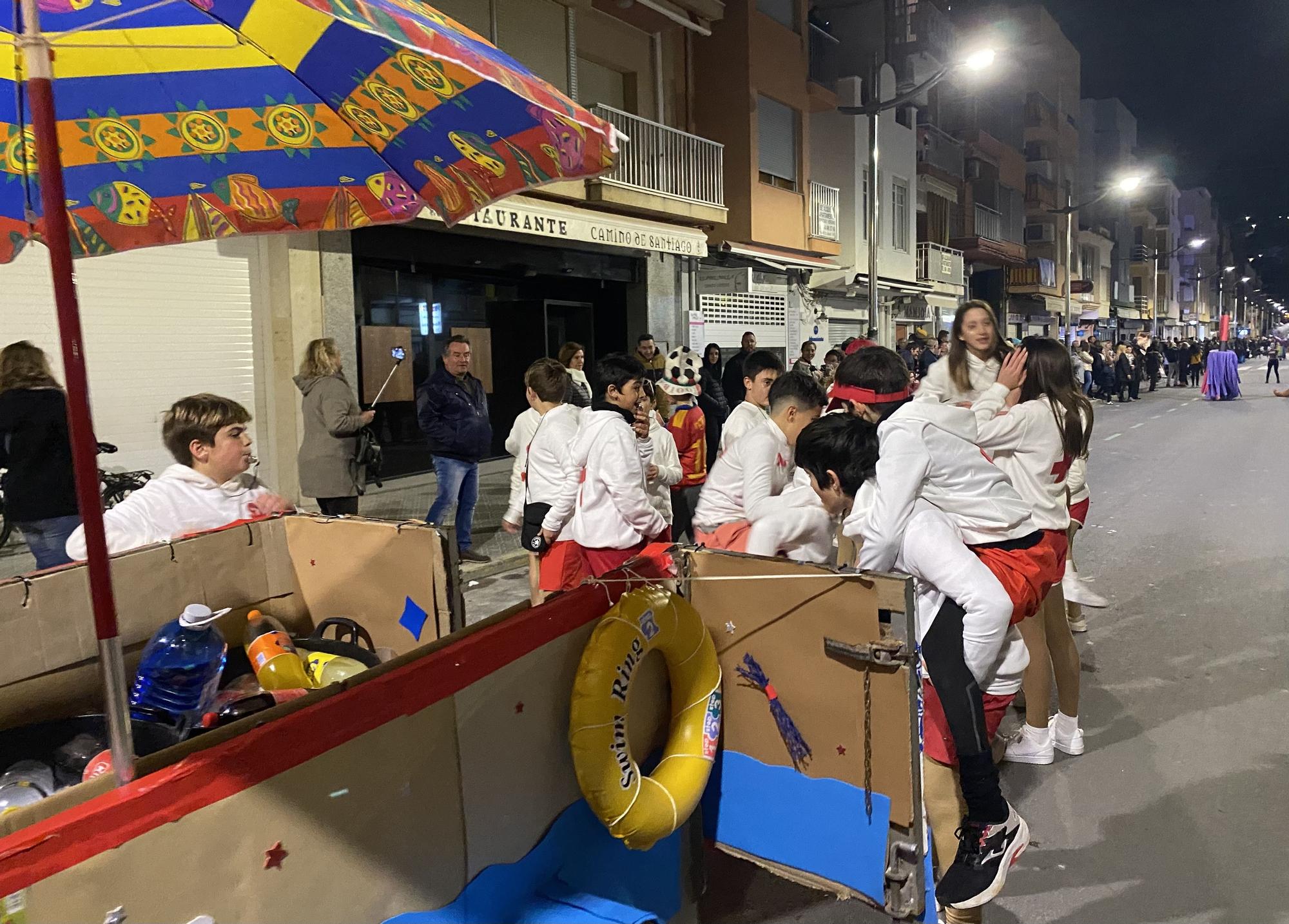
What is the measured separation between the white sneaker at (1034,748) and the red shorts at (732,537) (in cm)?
159

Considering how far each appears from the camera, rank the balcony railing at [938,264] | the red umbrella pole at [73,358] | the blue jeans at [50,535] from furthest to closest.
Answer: the balcony railing at [938,264] → the blue jeans at [50,535] → the red umbrella pole at [73,358]

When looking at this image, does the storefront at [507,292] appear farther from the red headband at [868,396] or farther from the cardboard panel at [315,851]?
the cardboard panel at [315,851]

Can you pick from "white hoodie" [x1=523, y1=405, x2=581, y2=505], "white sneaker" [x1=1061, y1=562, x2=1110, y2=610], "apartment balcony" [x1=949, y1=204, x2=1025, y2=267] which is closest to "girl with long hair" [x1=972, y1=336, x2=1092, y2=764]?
"white sneaker" [x1=1061, y1=562, x2=1110, y2=610]

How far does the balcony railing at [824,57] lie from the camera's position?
76.2ft

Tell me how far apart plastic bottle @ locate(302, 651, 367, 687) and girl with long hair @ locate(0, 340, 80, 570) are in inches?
89.5

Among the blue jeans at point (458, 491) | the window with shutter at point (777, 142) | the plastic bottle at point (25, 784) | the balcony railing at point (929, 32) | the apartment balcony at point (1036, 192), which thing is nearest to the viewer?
the plastic bottle at point (25, 784)

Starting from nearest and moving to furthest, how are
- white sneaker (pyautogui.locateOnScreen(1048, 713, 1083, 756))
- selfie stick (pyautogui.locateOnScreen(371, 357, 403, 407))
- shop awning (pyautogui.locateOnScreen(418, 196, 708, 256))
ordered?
Answer: white sneaker (pyautogui.locateOnScreen(1048, 713, 1083, 756)) → selfie stick (pyautogui.locateOnScreen(371, 357, 403, 407)) → shop awning (pyautogui.locateOnScreen(418, 196, 708, 256))

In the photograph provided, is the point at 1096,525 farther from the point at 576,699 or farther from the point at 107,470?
the point at 107,470

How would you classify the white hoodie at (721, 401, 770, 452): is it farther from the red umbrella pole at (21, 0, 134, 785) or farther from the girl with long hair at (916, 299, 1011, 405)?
the red umbrella pole at (21, 0, 134, 785)

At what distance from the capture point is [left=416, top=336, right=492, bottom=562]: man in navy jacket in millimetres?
7465

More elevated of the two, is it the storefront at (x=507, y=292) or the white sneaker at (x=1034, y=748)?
the storefront at (x=507, y=292)

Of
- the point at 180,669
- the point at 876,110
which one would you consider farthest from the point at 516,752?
the point at 876,110

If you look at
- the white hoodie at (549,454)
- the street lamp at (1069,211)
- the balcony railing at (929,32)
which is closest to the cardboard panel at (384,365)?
the white hoodie at (549,454)

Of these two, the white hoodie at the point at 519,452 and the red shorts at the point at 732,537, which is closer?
the red shorts at the point at 732,537
